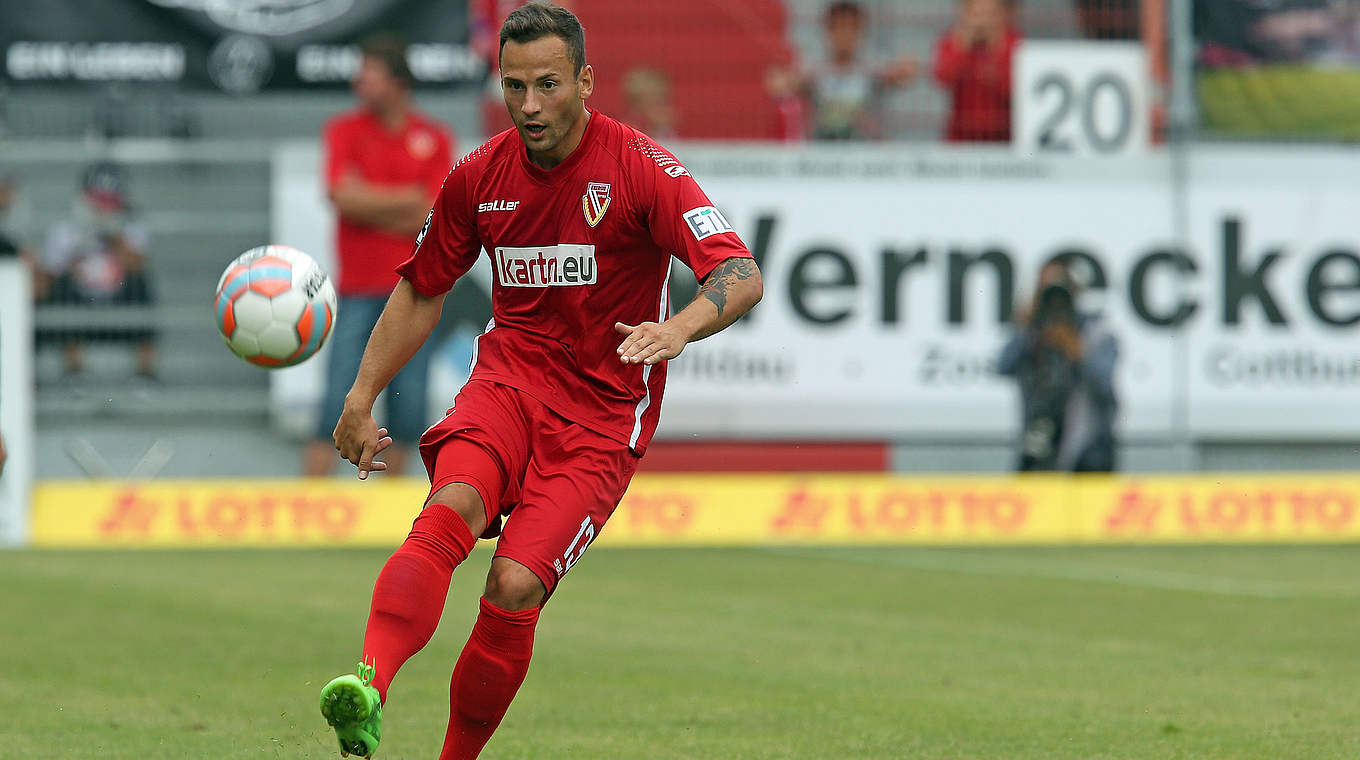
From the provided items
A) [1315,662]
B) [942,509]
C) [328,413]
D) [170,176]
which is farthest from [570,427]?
[170,176]

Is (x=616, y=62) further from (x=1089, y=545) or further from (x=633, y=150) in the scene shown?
(x=633, y=150)

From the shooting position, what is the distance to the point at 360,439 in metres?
5.52

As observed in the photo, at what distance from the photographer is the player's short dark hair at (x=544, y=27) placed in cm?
521

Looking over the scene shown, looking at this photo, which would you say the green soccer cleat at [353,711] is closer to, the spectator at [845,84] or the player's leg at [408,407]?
Result: the player's leg at [408,407]

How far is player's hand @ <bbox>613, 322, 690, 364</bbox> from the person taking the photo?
4.85 metres

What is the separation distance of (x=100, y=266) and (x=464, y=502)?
1058 centimetres

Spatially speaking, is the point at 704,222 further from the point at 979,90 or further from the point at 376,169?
the point at 979,90

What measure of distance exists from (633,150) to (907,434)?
989cm

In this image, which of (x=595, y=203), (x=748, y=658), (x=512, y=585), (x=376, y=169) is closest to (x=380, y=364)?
(x=595, y=203)

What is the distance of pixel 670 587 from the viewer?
10945 mm

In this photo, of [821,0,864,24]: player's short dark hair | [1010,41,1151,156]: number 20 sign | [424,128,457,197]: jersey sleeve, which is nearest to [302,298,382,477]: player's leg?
[424,128,457,197]: jersey sleeve

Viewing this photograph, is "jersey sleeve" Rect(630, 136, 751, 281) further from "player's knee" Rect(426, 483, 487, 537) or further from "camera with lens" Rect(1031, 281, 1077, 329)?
"camera with lens" Rect(1031, 281, 1077, 329)

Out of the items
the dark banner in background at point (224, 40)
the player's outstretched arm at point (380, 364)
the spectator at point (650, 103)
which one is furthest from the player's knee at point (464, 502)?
the dark banner in background at point (224, 40)

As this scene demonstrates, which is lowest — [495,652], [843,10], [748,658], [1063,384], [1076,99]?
[748,658]
